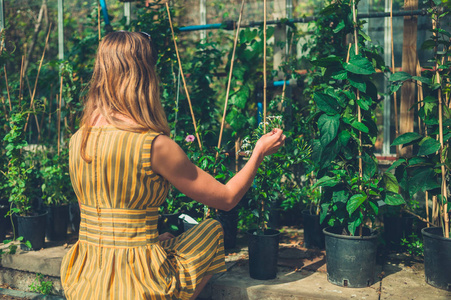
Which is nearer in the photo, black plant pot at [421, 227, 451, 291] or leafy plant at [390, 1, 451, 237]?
black plant pot at [421, 227, 451, 291]

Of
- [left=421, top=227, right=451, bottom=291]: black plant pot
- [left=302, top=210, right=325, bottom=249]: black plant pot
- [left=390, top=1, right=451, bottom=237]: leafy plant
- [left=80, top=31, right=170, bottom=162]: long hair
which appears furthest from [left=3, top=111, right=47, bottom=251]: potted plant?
[left=421, top=227, right=451, bottom=291]: black plant pot

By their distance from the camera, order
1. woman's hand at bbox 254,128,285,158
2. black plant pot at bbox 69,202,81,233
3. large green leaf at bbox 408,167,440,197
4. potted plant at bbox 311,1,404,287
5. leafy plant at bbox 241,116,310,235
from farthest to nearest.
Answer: black plant pot at bbox 69,202,81,233 → leafy plant at bbox 241,116,310,235 → large green leaf at bbox 408,167,440,197 → potted plant at bbox 311,1,404,287 → woman's hand at bbox 254,128,285,158

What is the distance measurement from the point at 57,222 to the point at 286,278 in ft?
7.37

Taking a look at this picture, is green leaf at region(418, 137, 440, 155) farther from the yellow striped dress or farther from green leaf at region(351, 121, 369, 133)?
the yellow striped dress

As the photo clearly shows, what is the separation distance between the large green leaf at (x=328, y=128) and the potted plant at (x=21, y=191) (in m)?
2.51

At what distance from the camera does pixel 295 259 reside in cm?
375

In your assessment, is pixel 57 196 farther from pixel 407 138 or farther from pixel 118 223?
pixel 407 138

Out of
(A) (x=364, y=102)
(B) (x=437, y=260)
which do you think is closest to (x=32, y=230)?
(A) (x=364, y=102)

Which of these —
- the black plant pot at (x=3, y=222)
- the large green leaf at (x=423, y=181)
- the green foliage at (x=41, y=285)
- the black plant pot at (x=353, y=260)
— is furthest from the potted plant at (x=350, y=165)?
the black plant pot at (x=3, y=222)

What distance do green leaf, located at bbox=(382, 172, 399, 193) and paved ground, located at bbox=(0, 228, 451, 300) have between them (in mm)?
619

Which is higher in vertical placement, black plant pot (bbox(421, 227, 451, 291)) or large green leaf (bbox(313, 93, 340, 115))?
large green leaf (bbox(313, 93, 340, 115))

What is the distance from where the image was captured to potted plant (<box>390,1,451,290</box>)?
308cm

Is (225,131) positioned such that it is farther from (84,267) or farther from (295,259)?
(84,267)

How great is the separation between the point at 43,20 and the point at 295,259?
17.5 ft
